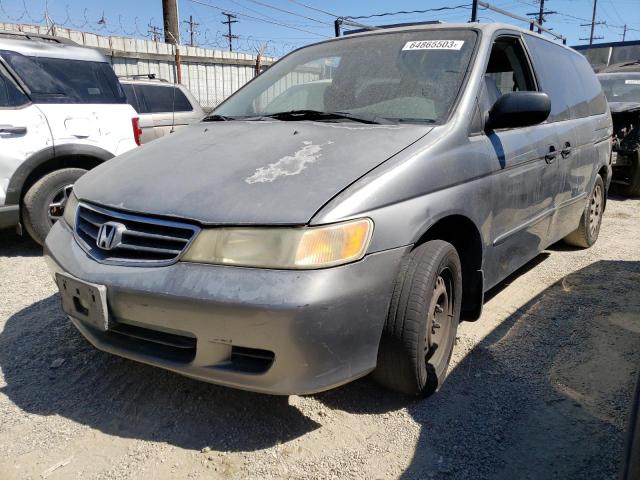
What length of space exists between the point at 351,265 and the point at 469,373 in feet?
4.01

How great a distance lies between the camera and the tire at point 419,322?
217cm

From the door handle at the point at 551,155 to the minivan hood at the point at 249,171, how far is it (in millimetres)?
1325

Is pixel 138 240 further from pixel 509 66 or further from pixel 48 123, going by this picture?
pixel 48 123

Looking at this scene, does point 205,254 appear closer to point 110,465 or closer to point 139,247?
point 139,247

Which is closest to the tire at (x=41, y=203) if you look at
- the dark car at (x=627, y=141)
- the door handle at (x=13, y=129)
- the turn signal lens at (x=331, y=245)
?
the door handle at (x=13, y=129)

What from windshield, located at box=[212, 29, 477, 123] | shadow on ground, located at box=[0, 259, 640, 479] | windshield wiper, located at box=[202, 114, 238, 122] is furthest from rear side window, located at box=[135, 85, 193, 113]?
shadow on ground, located at box=[0, 259, 640, 479]

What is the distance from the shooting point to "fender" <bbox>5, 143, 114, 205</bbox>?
14.5 feet

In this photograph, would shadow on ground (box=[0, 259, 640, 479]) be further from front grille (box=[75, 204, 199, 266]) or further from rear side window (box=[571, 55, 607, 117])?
rear side window (box=[571, 55, 607, 117])

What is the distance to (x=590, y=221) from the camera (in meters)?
4.97

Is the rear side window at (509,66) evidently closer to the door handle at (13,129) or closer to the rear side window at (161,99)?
the door handle at (13,129)

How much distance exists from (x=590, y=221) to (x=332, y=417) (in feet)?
12.2

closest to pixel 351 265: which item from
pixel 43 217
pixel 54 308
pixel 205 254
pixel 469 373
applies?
pixel 205 254

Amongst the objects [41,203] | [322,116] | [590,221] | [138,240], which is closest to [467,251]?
[322,116]

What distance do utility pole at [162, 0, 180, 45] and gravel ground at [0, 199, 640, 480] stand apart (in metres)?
10.9
